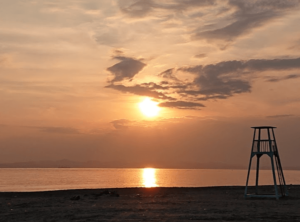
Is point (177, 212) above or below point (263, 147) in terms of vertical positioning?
below

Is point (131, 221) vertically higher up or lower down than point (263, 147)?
lower down

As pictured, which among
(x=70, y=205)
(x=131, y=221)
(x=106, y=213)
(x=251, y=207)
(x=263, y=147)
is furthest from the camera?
(x=263, y=147)

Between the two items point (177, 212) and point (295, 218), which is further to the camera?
point (177, 212)

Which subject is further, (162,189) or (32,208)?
(162,189)

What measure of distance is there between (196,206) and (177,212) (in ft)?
13.5

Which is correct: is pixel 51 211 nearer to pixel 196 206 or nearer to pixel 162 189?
pixel 196 206

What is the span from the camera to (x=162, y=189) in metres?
48.4

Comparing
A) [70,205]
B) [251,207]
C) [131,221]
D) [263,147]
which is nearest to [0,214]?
[70,205]

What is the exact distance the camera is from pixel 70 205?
3328 centimetres

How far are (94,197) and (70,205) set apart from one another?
6775mm

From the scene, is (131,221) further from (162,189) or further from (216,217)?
(162,189)

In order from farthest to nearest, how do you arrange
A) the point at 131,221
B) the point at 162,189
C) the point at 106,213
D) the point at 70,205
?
the point at 162,189
the point at 70,205
the point at 106,213
the point at 131,221

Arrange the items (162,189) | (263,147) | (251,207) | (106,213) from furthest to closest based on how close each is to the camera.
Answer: (162,189) < (263,147) < (251,207) < (106,213)

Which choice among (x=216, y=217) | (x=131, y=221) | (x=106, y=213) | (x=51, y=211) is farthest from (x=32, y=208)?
(x=216, y=217)
